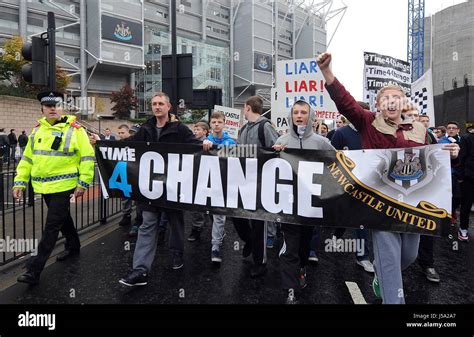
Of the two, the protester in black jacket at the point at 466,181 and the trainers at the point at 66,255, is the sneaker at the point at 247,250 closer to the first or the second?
the trainers at the point at 66,255

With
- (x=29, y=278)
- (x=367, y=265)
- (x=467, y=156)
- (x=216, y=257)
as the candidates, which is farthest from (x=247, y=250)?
(x=467, y=156)

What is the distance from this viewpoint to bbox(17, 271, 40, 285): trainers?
3.59m

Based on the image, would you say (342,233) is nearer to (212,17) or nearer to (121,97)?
(121,97)

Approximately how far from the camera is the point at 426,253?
3979mm

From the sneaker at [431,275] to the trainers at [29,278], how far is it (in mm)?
4325

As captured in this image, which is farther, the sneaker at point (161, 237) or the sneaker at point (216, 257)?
the sneaker at point (161, 237)

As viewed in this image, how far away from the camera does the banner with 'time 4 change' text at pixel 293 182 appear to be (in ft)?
9.84

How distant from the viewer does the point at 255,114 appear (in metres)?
4.23

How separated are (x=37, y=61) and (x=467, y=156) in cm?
694

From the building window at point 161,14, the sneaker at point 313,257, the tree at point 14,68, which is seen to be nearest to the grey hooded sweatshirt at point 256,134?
the sneaker at point 313,257

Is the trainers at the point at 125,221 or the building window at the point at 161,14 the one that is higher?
the building window at the point at 161,14
